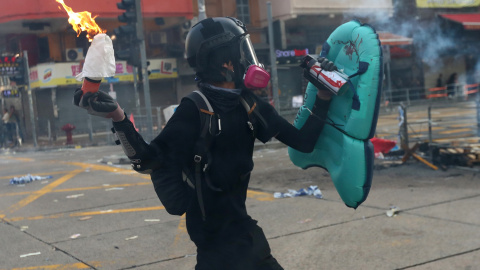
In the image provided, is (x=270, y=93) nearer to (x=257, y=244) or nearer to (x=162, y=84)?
(x=162, y=84)

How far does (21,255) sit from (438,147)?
655cm

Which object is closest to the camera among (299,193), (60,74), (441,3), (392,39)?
(299,193)

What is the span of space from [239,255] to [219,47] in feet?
3.37

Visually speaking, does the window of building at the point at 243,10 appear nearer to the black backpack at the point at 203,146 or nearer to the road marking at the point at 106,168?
the road marking at the point at 106,168

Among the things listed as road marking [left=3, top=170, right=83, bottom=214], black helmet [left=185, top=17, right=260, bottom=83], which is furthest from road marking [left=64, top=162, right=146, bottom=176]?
black helmet [left=185, top=17, right=260, bottom=83]

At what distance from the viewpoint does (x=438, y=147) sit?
9.62 m

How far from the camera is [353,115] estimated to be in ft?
10.4

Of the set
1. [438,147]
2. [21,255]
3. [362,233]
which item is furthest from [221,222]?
[438,147]

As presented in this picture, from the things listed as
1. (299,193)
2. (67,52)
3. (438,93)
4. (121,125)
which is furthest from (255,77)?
(438,93)

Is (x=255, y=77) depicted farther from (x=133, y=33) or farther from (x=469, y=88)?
(x=469, y=88)

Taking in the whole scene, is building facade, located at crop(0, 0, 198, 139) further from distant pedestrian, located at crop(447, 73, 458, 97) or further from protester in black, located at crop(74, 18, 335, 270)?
protester in black, located at crop(74, 18, 335, 270)

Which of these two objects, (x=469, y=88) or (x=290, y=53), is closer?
(x=290, y=53)

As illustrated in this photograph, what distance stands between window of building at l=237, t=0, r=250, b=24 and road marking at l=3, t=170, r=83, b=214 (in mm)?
17858

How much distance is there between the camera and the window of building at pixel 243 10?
96.3ft
